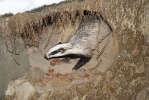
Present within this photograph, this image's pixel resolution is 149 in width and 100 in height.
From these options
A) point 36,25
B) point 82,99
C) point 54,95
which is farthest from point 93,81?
point 36,25

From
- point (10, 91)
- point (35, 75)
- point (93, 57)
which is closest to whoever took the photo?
point (10, 91)

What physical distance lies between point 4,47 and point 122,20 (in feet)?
4.13

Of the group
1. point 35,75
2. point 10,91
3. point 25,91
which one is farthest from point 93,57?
point 10,91

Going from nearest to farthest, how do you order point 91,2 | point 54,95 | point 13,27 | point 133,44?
point 13,27
point 91,2
point 54,95
point 133,44

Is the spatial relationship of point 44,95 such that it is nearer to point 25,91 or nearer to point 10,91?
point 25,91

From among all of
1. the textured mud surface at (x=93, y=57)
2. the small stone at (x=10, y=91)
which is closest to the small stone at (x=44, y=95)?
the textured mud surface at (x=93, y=57)

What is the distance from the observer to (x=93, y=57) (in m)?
2.85

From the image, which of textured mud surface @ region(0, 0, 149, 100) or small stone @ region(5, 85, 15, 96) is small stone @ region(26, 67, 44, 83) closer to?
textured mud surface @ region(0, 0, 149, 100)

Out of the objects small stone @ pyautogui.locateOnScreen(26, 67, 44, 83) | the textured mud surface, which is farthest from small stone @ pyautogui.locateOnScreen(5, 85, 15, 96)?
small stone @ pyautogui.locateOnScreen(26, 67, 44, 83)

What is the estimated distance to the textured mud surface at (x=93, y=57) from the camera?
2502 mm

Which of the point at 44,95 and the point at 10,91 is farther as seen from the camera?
the point at 44,95

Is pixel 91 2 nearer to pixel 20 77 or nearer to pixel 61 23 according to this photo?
pixel 61 23

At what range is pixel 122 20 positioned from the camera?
2844 mm

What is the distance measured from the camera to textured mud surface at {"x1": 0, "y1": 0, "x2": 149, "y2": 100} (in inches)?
98.5
